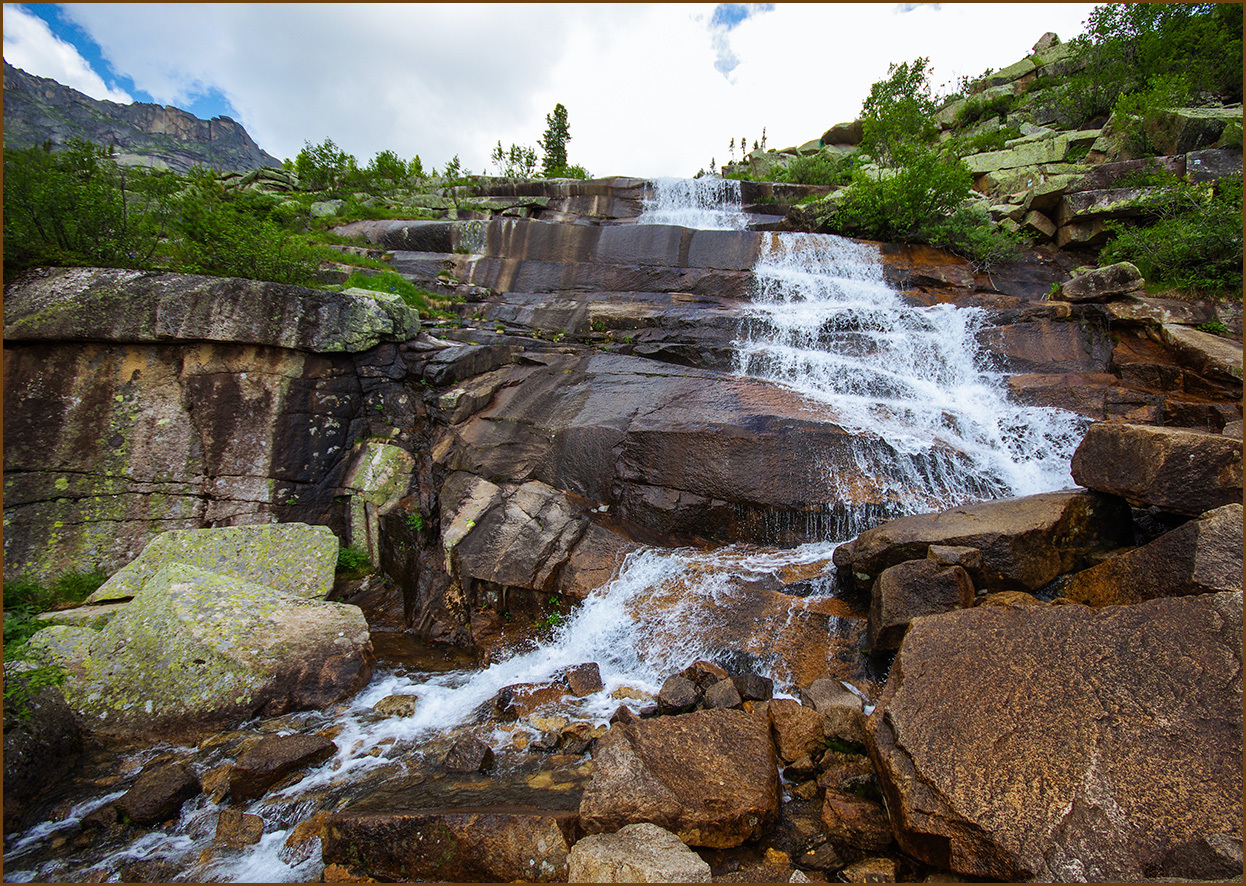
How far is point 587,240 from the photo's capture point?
50.5 ft

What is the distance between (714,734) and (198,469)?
8.42m

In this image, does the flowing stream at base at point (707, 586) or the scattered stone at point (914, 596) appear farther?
the scattered stone at point (914, 596)

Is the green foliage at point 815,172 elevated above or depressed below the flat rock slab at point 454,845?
above

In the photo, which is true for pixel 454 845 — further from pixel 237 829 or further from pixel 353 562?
pixel 353 562

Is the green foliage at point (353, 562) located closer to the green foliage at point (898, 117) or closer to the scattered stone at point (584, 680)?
the scattered stone at point (584, 680)

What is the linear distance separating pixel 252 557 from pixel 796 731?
24.5 feet

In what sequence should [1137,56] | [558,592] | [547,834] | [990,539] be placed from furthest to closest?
[1137,56] < [558,592] < [990,539] < [547,834]

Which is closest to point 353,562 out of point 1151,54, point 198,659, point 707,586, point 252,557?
point 252,557

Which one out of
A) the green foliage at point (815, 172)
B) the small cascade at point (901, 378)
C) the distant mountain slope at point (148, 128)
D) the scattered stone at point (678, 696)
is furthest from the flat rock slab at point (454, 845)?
the distant mountain slope at point (148, 128)

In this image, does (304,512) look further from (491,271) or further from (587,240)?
(587,240)

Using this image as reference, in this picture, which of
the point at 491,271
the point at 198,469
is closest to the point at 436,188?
the point at 491,271

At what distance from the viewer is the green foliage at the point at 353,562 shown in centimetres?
787

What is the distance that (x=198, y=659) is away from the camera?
15.9 feet

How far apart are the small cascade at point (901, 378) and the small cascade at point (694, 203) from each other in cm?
514
